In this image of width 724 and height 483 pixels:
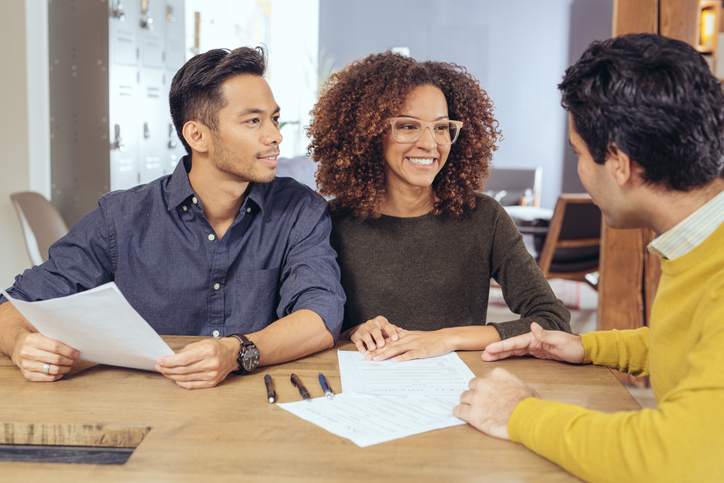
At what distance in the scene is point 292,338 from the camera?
170 cm

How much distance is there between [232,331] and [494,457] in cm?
96

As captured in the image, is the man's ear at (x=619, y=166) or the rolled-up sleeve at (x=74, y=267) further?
the rolled-up sleeve at (x=74, y=267)

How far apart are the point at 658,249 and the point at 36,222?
120 inches

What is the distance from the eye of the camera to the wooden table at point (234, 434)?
1148 millimetres

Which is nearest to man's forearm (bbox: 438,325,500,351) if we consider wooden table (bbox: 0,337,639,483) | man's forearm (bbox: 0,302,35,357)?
wooden table (bbox: 0,337,639,483)

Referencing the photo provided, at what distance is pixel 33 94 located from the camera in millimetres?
3867

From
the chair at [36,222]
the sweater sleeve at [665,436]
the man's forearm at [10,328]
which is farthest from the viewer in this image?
the chair at [36,222]

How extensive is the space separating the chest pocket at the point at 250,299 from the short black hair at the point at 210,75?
1.22ft

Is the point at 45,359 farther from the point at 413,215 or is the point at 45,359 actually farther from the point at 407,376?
the point at 413,215

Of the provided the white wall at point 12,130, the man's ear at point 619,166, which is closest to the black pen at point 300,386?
the man's ear at point 619,166

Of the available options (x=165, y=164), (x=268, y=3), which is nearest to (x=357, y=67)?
(x=165, y=164)

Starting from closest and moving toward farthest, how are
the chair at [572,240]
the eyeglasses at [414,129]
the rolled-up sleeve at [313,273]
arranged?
the rolled-up sleeve at [313,273], the eyeglasses at [414,129], the chair at [572,240]

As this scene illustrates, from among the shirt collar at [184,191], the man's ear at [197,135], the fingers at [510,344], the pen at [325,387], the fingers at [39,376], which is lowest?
the fingers at [39,376]

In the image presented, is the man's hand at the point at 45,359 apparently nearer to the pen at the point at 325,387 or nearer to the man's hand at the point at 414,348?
the pen at the point at 325,387
